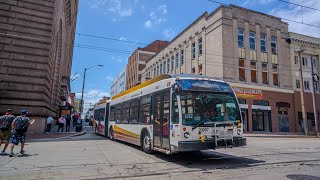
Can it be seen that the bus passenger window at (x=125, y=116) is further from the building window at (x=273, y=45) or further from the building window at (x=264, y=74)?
the building window at (x=273, y=45)

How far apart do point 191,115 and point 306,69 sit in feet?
112

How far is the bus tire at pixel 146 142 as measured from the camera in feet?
36.5

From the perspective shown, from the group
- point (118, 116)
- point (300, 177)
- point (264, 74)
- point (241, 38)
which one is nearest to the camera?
point (300, 177)

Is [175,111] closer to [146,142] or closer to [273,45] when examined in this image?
[146,142]

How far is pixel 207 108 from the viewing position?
8.93 metres

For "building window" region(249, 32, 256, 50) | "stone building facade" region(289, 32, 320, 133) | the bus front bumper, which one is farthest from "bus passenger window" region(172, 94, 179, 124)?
"stone building facade" region(289, 32, 320, 133)

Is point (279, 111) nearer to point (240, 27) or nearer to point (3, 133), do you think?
point (240, 27)

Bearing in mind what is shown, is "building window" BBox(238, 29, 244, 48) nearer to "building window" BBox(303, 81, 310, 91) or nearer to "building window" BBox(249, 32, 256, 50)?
"building window" BBox(249, 32, 256, 50)

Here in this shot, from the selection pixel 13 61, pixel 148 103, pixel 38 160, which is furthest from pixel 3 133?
pixel 13 61

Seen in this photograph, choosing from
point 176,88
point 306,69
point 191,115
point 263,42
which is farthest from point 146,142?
point 306,69

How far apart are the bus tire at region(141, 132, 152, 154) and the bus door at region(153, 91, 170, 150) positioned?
72 cm

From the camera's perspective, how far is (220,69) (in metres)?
30.6

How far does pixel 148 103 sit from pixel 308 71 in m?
33.1

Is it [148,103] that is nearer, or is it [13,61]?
[148,103]
